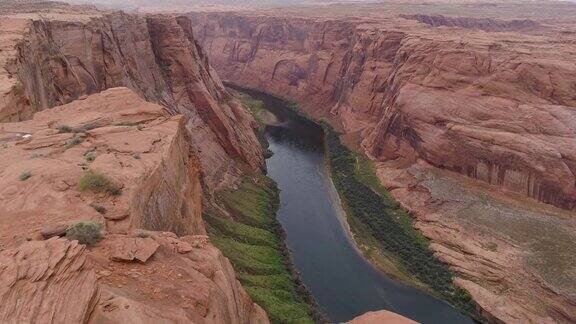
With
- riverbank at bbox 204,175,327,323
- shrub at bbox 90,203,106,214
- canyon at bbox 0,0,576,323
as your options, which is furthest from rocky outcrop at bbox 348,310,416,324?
shrub at bbox 90,203,106,214

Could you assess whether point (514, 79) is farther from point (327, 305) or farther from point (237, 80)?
point (237, 80)

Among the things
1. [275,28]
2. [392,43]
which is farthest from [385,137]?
[275,28]

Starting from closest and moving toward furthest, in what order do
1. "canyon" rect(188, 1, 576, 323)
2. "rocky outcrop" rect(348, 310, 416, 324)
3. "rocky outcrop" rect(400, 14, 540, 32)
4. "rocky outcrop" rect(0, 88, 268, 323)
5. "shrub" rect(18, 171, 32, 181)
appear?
"rocky outcrop" rect(0, 88, 268, 323) < "shrub" rect(18, 171, 32, 181) < "rocky outcrop" rect(348, 310, 416, 324) < "canyon" rect(188, 1, 576, 323) < "rocky outcrop" rect(400, 14, 540, 32)

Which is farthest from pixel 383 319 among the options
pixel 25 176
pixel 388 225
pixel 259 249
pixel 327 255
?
pixel 388 225

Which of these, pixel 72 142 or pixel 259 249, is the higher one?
pixel 72 142

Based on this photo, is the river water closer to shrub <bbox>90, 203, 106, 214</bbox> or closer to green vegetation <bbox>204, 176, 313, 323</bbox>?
green vegetation <bbox>204, 176, 313, 323</bbox>

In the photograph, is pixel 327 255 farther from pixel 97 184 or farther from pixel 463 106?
pixel 97 184
